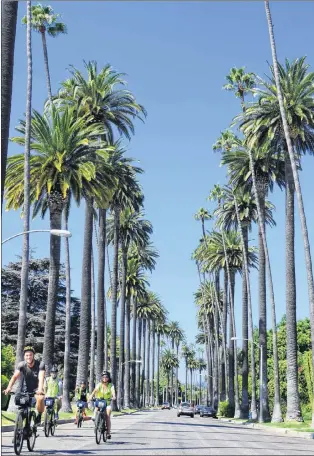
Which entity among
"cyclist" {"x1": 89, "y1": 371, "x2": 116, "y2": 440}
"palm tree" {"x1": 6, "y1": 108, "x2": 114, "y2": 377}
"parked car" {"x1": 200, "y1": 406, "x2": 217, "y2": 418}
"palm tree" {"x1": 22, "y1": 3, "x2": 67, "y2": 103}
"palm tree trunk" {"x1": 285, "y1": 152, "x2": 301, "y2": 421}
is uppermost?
"palm tree" {"x1": 22, "y1": 3, "x2": 67, "y2": 103}

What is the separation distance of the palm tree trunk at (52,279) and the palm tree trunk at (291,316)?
41.6 feet

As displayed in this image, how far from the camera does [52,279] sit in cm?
3331

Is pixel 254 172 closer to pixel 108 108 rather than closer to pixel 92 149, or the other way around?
pixel 108 108

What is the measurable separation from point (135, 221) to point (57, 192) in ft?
117

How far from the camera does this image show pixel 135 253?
8612 centimetres

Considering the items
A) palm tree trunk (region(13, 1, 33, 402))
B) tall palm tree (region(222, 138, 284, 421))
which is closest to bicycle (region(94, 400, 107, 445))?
palm tree trunk (region(13, 1, 33, 402))

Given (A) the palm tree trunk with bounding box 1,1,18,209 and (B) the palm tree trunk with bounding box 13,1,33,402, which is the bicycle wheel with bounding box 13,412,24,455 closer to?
(A) the palm tree trunk with bounding box 1,1,18,209

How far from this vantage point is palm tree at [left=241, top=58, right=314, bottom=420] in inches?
1427

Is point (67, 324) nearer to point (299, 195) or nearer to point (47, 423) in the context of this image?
point (299, 195)

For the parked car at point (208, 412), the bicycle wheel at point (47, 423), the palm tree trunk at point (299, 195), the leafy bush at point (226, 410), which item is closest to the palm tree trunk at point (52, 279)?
the palm tree trunk at point (299, 195)

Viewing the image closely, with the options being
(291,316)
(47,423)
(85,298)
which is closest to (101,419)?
(47,423)

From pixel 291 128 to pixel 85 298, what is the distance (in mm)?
15932

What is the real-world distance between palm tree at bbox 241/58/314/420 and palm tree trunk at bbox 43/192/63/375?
41.6 ft

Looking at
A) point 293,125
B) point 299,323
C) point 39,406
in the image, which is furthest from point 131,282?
point 39,406
